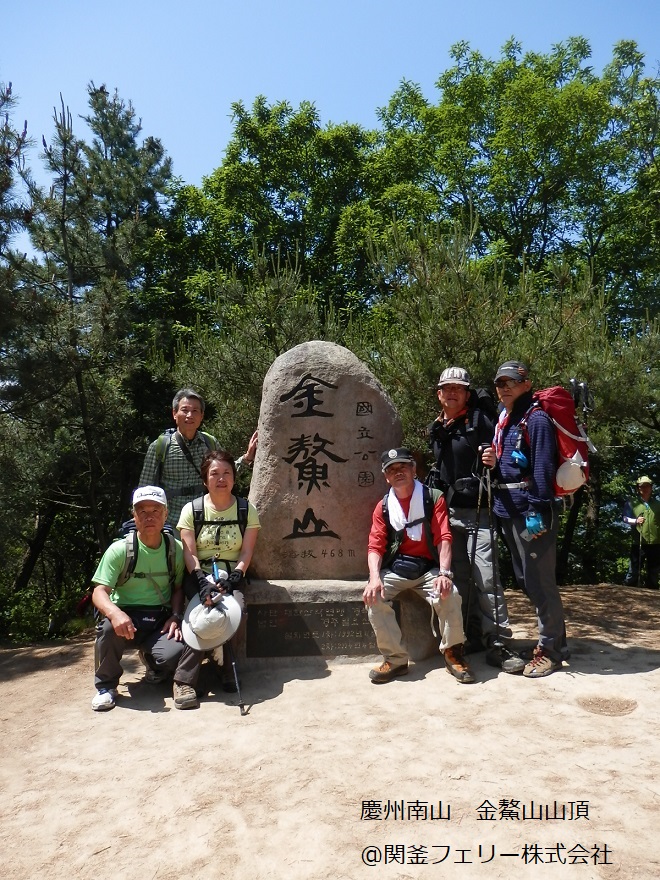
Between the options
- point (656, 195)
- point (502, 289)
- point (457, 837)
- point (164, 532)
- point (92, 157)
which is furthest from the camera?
point (92, 157)

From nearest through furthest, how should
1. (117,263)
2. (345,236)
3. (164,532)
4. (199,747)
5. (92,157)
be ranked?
(199,747) → (164,532) → (117,263) → (92,157) → (345,236)

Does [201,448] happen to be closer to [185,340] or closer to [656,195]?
[185,340]

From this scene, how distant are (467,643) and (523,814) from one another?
1.90 m

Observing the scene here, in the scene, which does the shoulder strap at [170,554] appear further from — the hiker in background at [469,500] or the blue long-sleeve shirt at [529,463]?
the blue long-sleeve shirt at [529,463]

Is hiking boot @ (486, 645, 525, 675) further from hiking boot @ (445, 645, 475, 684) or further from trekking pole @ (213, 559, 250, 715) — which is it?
trekking pole @ (213, 559, 250, 715)

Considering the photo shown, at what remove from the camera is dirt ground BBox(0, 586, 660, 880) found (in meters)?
2.42

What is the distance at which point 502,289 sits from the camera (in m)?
5.69

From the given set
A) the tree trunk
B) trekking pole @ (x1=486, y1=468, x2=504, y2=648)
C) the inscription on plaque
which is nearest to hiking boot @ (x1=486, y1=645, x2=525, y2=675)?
trekking pole @ (x1=486, y1=468, x2=504, y2=648)

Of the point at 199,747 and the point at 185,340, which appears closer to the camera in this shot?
the point at 199,747

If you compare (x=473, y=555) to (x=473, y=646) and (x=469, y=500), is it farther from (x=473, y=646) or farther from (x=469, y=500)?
(x=473, y=646)

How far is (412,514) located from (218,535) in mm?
1240

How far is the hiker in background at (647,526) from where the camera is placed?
8383 mm

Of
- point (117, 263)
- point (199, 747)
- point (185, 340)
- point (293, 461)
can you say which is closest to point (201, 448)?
point (293, 461)

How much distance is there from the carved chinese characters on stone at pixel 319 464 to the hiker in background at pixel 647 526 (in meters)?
4.94
